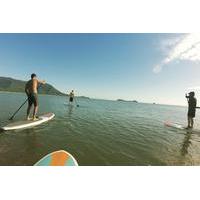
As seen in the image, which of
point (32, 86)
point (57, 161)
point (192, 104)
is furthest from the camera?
point (192, 104)

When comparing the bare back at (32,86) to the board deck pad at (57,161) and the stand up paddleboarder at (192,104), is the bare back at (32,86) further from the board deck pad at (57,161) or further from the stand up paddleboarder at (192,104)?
the stand up paddleboarder at (192,104)

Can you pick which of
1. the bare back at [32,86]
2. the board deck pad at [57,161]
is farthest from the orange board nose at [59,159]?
the bare back at [32,86]

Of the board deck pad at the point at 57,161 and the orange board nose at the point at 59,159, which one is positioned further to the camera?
the orange board nose at the point at 59,159

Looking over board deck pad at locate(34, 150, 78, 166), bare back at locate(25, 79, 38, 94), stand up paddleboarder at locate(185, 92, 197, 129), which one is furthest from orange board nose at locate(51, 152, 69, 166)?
stand up paddleboarder at locate(185, 92, 197, 129)

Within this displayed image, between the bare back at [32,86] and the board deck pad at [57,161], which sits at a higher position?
the bare back at [32,86]

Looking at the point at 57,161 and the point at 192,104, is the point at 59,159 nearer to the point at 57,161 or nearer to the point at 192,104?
the point at 57,161

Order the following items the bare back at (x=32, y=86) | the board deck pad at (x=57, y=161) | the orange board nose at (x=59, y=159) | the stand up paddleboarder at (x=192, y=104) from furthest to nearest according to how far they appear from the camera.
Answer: the stand up paddleboarder at (x=192, y=104)
the bare back at (x=32, y=86)
the orange board nose at (x=59, y=159)
the board deck pad at (x=57, y=161)

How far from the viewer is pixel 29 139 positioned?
Result: 7930mm

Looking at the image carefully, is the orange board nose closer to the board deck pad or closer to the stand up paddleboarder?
the board deck pad

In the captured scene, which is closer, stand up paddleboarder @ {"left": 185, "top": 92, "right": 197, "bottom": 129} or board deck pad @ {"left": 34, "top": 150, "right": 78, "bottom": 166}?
board deck pad @ {"left": 34, "top": 150, "right": 78, "bottom": 166}

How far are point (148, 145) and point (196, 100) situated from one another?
7853 millimetres

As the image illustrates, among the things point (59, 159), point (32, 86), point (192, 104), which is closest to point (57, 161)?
point (59, 159)
